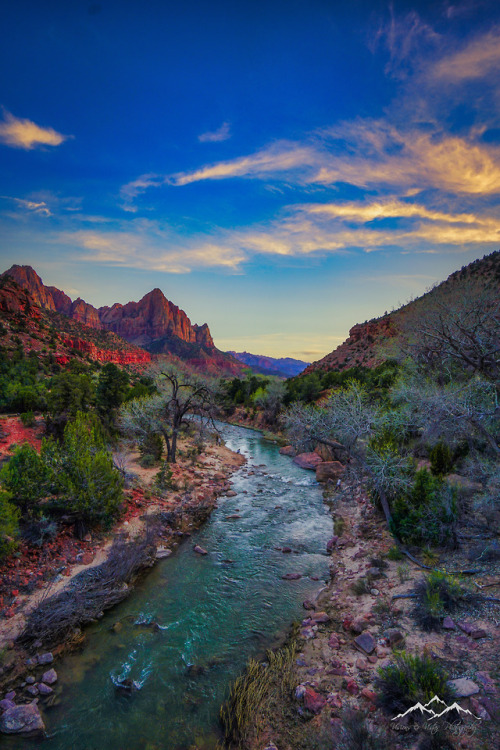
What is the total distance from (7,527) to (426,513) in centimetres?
1189

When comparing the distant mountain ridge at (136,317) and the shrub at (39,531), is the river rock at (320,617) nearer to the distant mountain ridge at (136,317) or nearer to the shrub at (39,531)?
the shrub at (39,531)

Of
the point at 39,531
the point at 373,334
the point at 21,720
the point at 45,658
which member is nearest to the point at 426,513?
the point at 45,658

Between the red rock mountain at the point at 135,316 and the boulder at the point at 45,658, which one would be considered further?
the red rock mountain at the point at 135,316

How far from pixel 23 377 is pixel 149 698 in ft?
98.7

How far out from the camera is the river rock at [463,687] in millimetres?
4934

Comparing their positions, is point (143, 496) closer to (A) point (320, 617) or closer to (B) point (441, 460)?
(A) point (320, 617)

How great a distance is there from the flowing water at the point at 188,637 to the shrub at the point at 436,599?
3174mm

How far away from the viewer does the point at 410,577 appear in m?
8.94

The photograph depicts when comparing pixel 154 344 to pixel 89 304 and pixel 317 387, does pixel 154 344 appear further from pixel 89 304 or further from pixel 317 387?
pixel 317 387

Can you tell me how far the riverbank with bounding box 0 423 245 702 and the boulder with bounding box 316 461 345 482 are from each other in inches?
243

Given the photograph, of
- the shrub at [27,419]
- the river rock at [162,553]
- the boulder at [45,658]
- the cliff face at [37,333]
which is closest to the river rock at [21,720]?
the boulder at [45,658]

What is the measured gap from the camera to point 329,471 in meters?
21.8

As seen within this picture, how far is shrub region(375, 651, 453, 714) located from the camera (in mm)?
4938

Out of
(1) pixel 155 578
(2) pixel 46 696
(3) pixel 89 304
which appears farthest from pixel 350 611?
(3) pixel 89 304
